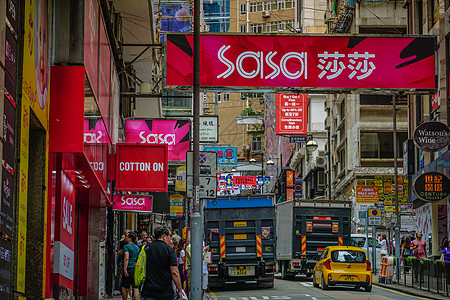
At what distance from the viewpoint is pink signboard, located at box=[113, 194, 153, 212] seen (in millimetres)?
26344

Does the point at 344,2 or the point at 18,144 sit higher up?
the point at 344,2

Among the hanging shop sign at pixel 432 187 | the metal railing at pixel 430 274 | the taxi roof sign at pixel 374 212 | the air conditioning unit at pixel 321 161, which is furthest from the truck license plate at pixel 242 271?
the air conditioning unit at pixel 321 161

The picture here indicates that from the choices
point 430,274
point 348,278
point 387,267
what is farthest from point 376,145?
point 348,278

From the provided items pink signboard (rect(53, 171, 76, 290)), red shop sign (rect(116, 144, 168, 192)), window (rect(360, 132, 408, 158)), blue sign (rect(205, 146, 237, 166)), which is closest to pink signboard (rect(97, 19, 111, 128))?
pink signboard (rect(53, 171, 76, 290))

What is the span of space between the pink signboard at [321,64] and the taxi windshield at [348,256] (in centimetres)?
1107

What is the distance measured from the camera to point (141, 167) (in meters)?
22.6

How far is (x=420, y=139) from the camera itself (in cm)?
3050

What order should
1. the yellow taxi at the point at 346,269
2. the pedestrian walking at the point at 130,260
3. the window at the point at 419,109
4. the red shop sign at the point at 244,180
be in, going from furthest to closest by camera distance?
the red shop sign at the point at 244,180 < the window at the point at 419,109 < the yellow taxi at the point at 346,269 < the pedestrian walking at the point at 130,260

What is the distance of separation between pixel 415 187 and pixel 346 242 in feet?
17.7

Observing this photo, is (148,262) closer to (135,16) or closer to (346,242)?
(135,16)

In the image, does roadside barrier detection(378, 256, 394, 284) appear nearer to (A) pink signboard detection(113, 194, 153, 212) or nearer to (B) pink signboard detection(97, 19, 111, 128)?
(A) pink signboard detection(113, 194, 153, 212)

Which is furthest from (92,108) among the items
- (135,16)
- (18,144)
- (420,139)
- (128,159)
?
(420,139)

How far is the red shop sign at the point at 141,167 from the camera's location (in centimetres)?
2223

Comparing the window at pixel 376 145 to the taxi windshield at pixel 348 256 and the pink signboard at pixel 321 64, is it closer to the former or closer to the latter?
the taxi windshield at pixel 348 256
